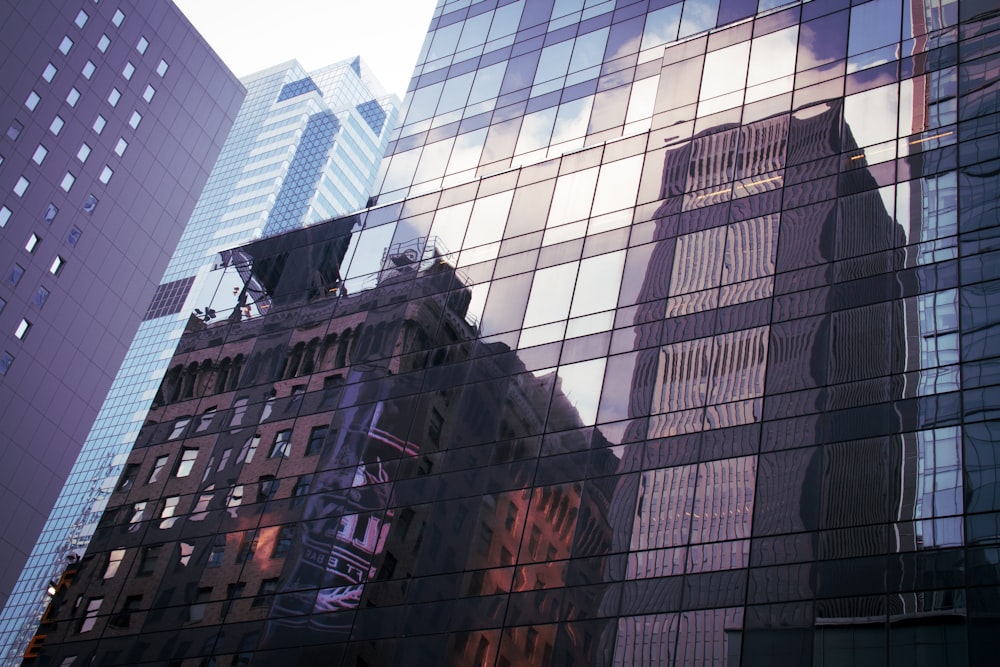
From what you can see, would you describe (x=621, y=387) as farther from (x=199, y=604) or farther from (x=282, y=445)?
(x=199, y=604)

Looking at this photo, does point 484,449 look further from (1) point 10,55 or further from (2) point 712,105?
(1) point 10,55

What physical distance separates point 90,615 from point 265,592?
995 centimetres

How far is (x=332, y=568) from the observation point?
39.9 metres

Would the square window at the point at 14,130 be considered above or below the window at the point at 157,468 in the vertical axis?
above

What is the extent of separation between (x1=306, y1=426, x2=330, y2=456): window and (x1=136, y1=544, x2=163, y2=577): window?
7996mm

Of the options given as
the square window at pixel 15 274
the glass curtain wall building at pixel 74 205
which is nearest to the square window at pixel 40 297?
the glass curtain wall building at pixel 74 205

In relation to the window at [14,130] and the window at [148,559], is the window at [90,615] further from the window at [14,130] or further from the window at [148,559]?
the window at [14,130]

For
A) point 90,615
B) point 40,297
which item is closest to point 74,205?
point 40,297

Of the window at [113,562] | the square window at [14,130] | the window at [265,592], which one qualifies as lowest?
the window at [265,592]

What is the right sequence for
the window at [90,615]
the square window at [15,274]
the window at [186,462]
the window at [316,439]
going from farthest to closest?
the square window at [15,274], the window at [186,462], the window at [90,615], the window at [316,439]

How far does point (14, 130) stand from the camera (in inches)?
3701

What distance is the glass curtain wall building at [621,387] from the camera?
2928 cm

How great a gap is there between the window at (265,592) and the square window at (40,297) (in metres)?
62.5

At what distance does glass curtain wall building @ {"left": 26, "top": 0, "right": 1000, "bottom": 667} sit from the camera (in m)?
29.3
